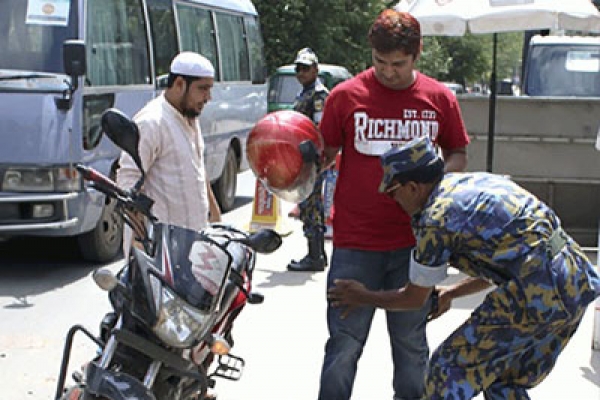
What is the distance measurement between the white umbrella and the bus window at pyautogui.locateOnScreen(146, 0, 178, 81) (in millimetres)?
2689

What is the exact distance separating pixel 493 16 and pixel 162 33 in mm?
3545

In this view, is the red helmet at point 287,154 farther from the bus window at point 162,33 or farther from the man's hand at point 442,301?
the bus window at point 162,33

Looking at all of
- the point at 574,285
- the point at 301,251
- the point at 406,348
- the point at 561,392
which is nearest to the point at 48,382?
the point at 406,348

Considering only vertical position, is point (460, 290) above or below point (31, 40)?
below

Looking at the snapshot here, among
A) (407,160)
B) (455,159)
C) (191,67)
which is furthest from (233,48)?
(407,160)

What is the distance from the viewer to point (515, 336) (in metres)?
3.65

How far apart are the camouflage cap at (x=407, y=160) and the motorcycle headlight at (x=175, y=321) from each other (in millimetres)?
830

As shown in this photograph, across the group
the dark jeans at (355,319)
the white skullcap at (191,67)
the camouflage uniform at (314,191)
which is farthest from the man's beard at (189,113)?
the camouflage uniform at (314,191)

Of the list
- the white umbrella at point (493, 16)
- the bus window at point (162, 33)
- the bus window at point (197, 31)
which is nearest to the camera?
the white umbrella at point (493, 16)

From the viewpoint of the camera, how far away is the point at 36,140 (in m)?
8.37

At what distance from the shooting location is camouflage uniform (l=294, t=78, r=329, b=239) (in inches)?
366

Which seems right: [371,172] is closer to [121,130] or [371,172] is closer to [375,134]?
[375,134]

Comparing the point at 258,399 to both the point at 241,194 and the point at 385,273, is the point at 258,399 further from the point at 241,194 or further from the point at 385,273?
the point at 241,194

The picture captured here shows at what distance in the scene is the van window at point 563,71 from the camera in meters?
13.4
